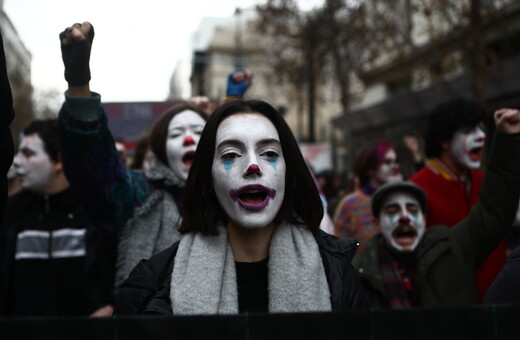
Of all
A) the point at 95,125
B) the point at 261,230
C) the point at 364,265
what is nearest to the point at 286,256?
the point at 261,230

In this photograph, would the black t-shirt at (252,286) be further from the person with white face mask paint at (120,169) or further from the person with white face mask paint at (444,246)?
the person with white face mask paint at (444,246)

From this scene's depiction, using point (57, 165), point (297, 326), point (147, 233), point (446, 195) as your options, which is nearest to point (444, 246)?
point (446, 195)

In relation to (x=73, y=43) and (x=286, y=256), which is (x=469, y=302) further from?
(x=73, y=43)

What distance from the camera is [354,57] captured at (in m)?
15.5

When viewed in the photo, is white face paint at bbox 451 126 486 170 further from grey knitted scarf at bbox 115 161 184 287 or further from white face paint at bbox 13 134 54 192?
white face paint at bbox 13 134 54 192

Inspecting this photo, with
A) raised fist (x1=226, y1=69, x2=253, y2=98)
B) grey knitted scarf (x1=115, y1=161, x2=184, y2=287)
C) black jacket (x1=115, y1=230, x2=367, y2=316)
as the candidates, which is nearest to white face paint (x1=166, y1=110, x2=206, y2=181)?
grey knitted scarf (x1=115, y1=161, x2=184, y2=287)

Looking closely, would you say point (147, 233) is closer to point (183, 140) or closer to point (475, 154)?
point (183, 140)

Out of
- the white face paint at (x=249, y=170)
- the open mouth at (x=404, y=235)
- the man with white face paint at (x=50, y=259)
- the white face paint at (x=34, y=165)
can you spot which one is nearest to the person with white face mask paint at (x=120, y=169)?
the white face paint at (x=249, y=170)

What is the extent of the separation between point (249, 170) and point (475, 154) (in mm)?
1991

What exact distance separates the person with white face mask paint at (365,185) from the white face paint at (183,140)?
165cm

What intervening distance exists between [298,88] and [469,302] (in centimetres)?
1403

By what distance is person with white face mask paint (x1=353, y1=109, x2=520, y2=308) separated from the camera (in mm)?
2983

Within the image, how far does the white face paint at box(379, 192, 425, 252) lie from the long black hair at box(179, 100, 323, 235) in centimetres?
124

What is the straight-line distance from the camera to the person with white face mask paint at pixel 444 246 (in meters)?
2.98
